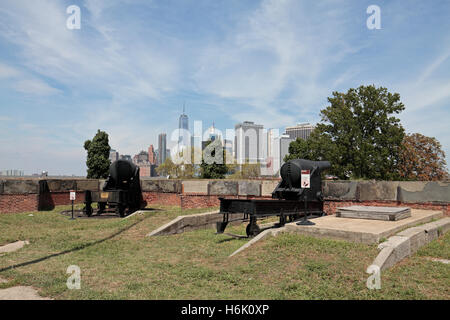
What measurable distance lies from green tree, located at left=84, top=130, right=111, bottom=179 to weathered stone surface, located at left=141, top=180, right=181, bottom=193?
13.1 m

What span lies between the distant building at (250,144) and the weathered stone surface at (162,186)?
70.8m

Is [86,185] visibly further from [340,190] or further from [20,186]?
[340,190]

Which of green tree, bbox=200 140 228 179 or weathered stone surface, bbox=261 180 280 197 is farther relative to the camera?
green tree, bbox=200 140 228 179

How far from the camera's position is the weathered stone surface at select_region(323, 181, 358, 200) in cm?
1302

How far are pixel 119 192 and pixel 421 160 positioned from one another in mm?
33693

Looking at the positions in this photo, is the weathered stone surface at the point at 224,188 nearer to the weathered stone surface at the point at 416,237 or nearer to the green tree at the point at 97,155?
the weathered stone surface at the point at 416,237

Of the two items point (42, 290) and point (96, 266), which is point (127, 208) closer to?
point (96, 266)

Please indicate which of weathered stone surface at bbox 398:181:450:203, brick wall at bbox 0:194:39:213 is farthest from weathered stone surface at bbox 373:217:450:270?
brick wall at bbox 0:194:39:213

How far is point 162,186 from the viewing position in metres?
17.9

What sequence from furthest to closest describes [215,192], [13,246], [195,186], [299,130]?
[299,130] < [195,186] < [215,192] < [13,246]

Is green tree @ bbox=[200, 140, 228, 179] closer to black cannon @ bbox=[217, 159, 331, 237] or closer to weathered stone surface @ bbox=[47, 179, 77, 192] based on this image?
weathered stone surface @ bbox=[47, 179, 77, 192]

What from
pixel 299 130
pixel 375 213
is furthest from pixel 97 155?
pixel 299 130

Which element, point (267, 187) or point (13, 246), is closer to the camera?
point (13, 246)

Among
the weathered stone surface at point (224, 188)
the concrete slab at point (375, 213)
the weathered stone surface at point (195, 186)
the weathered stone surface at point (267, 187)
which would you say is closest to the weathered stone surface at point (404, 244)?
the concrete slab at point (375, 213)
